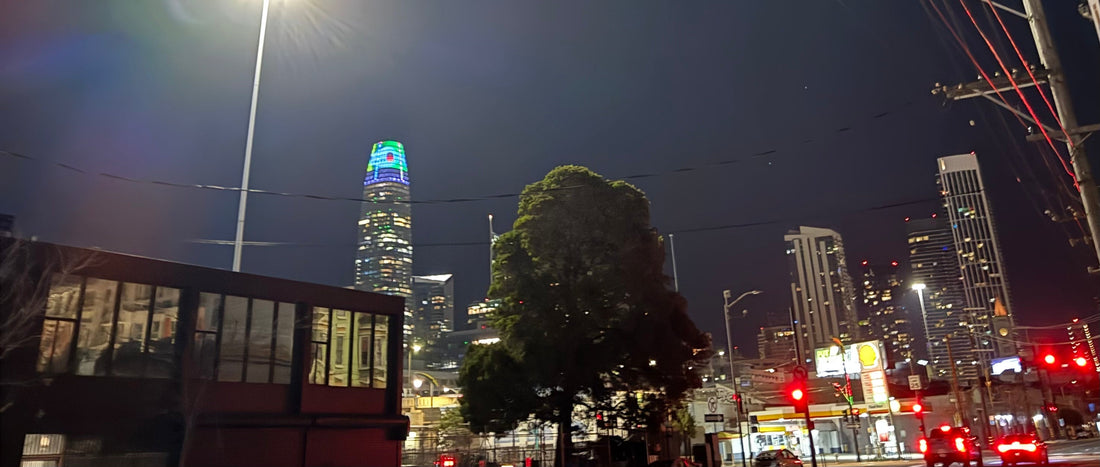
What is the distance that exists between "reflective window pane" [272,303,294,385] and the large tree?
31.0ft

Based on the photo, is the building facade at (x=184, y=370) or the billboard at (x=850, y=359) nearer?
the building facade at (x=184, y=370)

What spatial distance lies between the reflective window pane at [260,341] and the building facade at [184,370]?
1.6 inches

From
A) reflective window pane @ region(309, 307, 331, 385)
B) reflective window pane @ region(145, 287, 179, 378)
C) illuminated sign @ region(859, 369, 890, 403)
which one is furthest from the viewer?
illuminated sign @ region(859, 369, 890, 403)

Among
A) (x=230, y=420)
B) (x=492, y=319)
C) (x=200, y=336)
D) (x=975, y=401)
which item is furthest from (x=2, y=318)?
(x=975, y=401)

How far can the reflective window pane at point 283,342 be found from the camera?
27641 mm

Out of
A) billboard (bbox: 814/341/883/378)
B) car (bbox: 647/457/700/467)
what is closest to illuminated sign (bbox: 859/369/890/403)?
billboard (bbox: 814/341/883/378)

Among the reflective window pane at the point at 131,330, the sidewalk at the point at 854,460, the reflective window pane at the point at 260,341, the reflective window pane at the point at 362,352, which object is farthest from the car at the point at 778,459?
the reflective window pane at the point at 131,330

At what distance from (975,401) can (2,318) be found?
268ft

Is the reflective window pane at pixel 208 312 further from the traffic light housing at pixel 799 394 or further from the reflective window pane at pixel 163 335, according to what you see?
the traffic light housing at pixel 799 394

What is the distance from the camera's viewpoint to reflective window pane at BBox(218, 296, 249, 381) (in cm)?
2595

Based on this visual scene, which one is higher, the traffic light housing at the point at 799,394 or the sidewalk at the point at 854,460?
the traffic light housing at the point at 799,394

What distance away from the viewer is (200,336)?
25625 millimetres

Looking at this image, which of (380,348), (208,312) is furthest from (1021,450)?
(208,312)

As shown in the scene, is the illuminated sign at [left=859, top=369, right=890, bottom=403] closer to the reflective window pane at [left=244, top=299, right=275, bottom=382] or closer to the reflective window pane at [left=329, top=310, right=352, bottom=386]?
the reflective window pane at [left=329, top=310, right=352, bottom=386]
